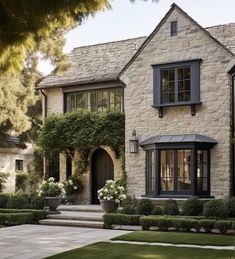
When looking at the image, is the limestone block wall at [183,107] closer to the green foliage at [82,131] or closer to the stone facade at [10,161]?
the green foliage at [82,131]

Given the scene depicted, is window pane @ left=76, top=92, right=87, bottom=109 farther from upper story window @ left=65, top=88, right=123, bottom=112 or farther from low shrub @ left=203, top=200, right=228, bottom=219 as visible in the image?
low shrub @ left=203, top=200, right=228, bottom=219

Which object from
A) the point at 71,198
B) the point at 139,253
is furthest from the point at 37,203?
the point at 139,253

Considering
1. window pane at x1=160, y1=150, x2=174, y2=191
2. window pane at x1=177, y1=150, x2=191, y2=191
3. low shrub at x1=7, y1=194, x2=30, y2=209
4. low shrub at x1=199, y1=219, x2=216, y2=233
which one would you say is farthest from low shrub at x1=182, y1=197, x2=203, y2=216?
low shrub at x1=7, y1=194, x2=30, y2=209

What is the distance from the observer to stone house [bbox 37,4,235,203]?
17.5 meters

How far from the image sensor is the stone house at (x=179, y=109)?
1748 centimetres

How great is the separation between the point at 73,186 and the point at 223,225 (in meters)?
8.93

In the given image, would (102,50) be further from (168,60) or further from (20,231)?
(20,231)

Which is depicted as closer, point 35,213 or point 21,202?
point 35,213

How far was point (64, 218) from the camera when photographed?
Result: 16953 millimetres

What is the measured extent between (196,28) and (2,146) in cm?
1503

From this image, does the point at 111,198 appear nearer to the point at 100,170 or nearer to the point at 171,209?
the point at 171,209

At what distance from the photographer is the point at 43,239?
13.1m

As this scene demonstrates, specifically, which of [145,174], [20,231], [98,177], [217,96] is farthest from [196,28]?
[20,231]

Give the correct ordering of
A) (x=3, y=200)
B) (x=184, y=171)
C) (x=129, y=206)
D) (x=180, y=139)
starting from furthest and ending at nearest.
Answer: (x=3, y=200) → (x=180, y=139) → (x=184, y=171) → (x=129, y=206)
